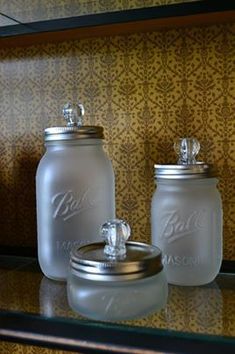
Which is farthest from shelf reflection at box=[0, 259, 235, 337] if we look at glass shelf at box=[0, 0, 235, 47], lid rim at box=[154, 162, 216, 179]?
glass shelf at box=[0, 0, 235, 47]

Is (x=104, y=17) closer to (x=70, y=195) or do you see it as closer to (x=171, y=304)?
(x=70, y=195)

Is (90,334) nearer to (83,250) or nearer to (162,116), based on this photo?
(83,250)

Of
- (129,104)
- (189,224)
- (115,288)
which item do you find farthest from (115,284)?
(129,104)

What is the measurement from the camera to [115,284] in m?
0.36

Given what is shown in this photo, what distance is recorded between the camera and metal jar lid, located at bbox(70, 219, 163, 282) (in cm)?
35

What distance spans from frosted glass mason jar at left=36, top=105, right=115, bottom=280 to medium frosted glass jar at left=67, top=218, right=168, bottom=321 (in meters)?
0.10

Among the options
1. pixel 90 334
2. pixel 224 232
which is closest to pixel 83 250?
pixel 90 334

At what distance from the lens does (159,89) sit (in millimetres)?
534

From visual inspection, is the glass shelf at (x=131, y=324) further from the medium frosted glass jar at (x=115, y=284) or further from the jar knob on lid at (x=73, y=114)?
the jar knob on lid at (x=73, y=114)

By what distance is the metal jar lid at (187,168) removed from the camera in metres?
0.44

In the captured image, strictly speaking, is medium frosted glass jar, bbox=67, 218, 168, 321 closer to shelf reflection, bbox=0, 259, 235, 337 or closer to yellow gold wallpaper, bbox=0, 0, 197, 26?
shelf reflection, bbox=0, 259, 235, 337

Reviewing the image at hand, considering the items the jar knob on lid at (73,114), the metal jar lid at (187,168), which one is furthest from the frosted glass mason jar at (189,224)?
the jar knob on lid at (73,114)

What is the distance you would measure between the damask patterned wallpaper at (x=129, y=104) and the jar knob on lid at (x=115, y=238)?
0.52 ft

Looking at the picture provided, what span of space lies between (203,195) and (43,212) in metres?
0.17
